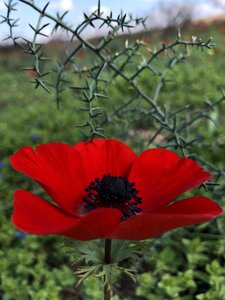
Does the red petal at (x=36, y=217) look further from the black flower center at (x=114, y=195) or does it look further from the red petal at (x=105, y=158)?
the red petal at (x=105, y=158)

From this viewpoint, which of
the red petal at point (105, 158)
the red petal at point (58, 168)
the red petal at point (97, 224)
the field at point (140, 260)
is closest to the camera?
the red petal at point (97, 224)

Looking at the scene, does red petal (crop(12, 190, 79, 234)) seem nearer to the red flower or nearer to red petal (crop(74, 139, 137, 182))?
the red flower

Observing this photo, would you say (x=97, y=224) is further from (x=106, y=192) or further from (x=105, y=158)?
(x=105, y=158)

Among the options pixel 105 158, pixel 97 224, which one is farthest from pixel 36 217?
pixel 105 158

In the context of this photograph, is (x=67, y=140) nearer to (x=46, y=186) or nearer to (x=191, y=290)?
(x=191, y=290)

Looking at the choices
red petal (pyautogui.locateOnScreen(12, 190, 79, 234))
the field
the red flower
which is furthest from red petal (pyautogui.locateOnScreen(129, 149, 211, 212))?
red petal (pyautogui.locateOnScreen(12, 190, 79, 234))

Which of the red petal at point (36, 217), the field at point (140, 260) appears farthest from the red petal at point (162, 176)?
the red petal at point (36, 217)

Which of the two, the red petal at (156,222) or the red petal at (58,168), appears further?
the red petal at (58,168)
